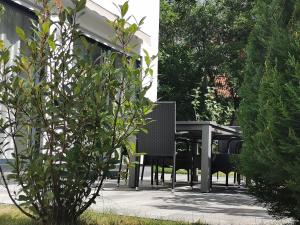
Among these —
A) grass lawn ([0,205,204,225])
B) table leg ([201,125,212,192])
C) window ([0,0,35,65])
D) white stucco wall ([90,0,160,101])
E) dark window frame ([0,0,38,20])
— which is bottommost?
grass lawn ([0,205,204,225])

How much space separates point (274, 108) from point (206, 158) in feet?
11.2

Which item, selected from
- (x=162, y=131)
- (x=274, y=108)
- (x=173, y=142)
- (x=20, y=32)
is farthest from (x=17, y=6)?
(x=274, y=108)

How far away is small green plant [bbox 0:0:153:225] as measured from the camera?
99.8 inches

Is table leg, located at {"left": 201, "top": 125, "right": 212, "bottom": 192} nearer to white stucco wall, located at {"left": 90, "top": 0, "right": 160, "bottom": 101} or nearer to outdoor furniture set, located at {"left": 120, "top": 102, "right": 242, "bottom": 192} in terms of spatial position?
outdoor furniture set, located at {"left": 120, "top": 102, "right": 242, "bottom": 192}

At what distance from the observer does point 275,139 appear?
2598 millimetres

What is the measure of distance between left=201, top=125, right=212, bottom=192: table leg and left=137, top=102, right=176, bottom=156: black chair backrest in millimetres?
496

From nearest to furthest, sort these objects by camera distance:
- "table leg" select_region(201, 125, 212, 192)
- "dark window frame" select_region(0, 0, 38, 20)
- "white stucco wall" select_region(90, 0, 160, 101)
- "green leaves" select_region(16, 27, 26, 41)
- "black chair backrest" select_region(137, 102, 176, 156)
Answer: "green leaves" select_region(16, 27, 26, 41) < "black chair backrest" select_region(137, 102, 176, 156) < "table leg" select_region(201, 125, 212, 192) < "dark window frame" select_region(0, 0, 38, 20) < "white stucco wall" select_region(90, 0, 160, 101)

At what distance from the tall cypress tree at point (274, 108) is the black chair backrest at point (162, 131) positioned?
2.45 m

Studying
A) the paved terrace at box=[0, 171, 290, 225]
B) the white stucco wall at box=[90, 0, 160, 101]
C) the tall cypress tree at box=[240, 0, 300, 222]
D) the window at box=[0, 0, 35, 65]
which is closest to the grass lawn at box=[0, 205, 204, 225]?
the paved terrace at box=[0, 171, 290, 225]

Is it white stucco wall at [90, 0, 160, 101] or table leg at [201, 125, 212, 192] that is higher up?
white stucco wall at [90, 0, 160, 101]

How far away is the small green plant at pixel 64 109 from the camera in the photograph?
2536 mm

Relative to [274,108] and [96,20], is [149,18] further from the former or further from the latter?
[274,108]

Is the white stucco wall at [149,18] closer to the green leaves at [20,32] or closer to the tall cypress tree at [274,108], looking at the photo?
the tall cypress tree at [274,108]

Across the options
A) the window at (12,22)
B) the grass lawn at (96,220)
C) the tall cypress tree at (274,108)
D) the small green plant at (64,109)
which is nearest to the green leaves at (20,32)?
the small green plant at (64,109)
